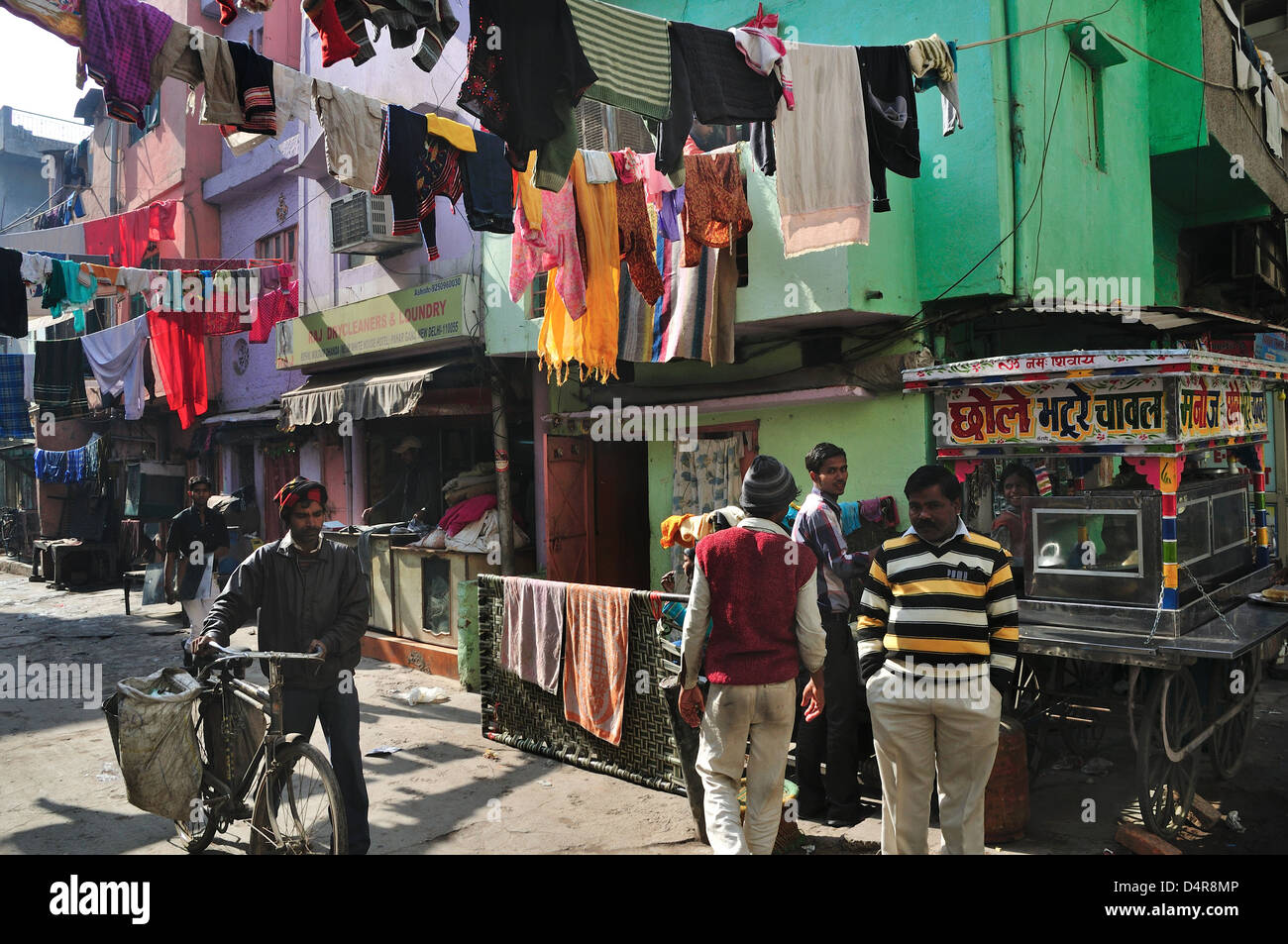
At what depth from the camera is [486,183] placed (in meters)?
7.18

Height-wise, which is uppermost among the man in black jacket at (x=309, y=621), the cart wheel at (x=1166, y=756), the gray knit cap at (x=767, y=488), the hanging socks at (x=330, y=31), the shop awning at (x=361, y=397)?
the hanging socks at (x=330, y=31)

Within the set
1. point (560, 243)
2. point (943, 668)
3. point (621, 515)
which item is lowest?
point (943, 668)

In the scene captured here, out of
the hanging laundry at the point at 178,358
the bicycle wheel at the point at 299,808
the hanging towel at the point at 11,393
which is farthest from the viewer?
the hanging towel at the point at 11,393

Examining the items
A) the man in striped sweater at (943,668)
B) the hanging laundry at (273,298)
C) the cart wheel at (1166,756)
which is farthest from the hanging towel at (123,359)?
the cart wheel at (1166,756)

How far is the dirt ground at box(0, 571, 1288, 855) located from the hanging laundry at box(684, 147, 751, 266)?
14.9 ft

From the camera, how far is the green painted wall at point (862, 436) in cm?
784

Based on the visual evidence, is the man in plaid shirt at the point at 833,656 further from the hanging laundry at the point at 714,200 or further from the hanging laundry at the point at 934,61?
the hanging laundry at the point at 934,61

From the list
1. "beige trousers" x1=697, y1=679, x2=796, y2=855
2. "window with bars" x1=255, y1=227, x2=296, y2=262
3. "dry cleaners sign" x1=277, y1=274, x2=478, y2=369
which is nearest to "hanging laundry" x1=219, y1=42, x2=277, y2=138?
"beige trousers" x1=697, y1=679, x2=796, y2=855

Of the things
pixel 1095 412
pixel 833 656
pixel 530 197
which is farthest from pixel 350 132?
pixel 1095 412

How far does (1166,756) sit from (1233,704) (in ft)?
3.59

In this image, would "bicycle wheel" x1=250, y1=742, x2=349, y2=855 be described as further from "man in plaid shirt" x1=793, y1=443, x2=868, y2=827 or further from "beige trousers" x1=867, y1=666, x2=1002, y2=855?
"man in plaid shirt" x1=793, y1=443, x2=868, y2=827

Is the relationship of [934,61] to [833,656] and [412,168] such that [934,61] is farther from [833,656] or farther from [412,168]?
[833,656]

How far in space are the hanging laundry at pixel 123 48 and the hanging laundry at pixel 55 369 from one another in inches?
559

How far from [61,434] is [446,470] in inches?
547
